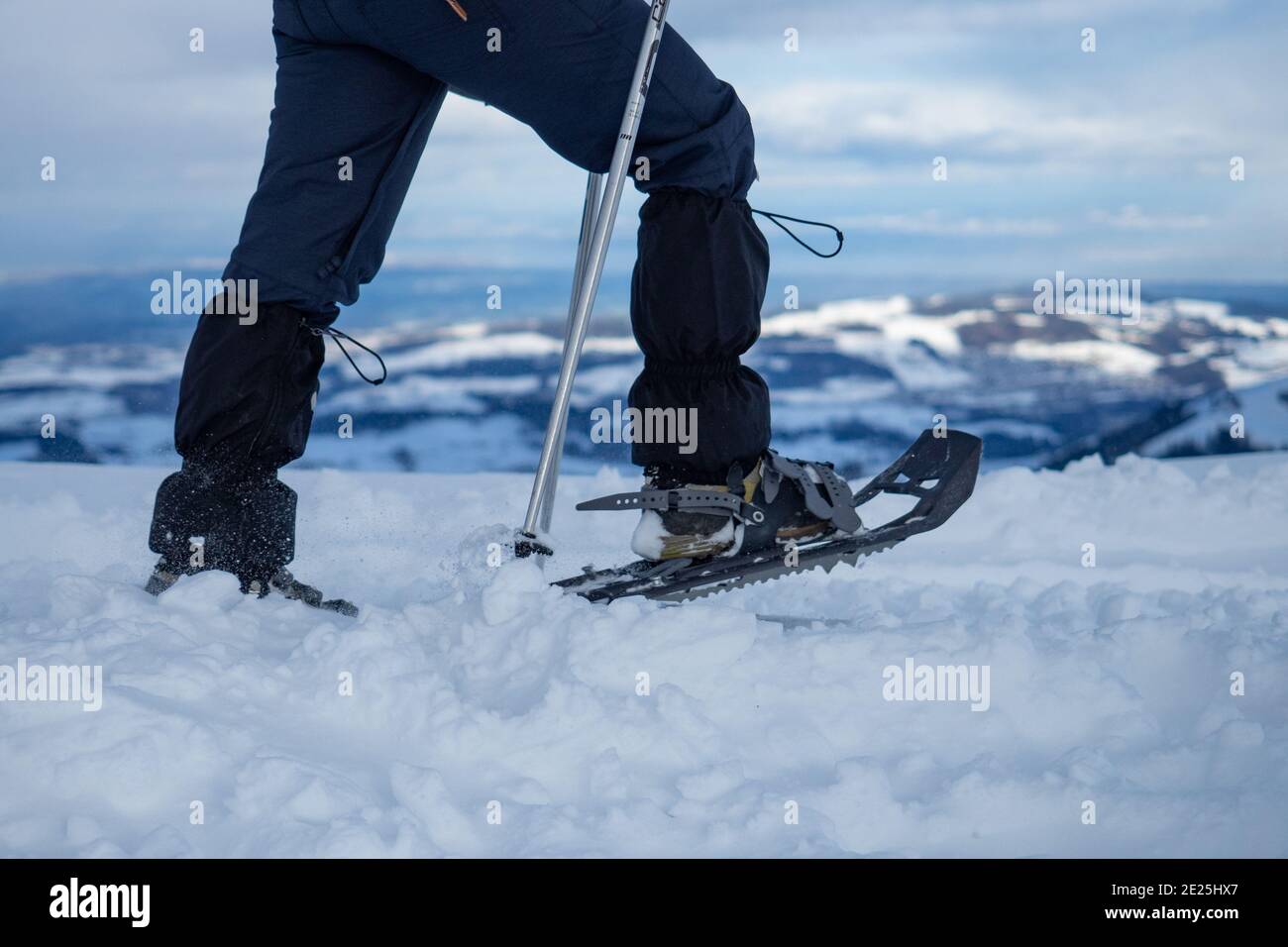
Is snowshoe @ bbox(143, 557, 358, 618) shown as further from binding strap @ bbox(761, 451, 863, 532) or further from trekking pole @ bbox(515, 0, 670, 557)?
binding strap @ bbox(761, 451, 863, 532)

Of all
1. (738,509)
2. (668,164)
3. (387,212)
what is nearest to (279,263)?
(387,212)

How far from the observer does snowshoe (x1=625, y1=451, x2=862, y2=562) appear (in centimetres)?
225

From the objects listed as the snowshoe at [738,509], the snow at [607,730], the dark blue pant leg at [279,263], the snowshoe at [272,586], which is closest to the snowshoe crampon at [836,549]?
the snowshoe at [738,509]

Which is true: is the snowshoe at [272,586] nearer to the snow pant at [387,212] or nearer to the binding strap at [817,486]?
the snow pant at [387,212]

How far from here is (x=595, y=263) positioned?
2242 millimetres

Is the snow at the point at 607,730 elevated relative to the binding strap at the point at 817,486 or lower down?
lower down

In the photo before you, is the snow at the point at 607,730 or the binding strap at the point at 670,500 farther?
the binding strap at the point at 670,500

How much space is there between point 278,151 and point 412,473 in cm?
227

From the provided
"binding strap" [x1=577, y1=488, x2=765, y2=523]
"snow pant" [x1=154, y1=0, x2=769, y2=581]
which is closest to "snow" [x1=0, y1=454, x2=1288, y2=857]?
"binding strap" [x1=577, y1=488, x2=765, y2=523]

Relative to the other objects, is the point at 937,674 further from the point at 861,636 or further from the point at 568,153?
the point at 568,153

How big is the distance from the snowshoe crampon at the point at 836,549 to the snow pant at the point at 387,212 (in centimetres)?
24

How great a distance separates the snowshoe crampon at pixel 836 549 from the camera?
7.21 ft

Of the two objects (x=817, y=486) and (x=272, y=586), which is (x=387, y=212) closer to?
(x=272, y=586)

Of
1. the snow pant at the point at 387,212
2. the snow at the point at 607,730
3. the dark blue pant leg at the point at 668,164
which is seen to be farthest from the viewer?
the snow pant at the point at 387,212
